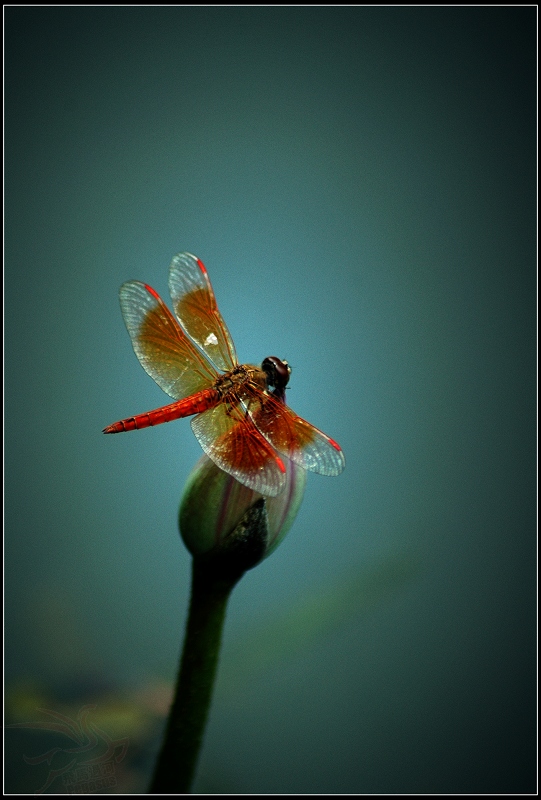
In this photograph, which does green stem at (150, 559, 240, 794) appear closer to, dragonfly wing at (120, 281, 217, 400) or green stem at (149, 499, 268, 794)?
green stem at (149, 499, 268, 794)

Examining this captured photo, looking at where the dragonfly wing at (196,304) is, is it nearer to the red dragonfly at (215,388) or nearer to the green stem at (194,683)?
the red dragonfly at (215,388)

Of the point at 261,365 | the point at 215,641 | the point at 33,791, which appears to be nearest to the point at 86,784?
the point at 33,791

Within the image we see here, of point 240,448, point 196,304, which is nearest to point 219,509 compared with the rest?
point 240,448

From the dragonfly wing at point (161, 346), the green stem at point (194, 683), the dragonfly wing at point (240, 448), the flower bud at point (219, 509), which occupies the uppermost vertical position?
the dragonfly wing at point (161, 346)

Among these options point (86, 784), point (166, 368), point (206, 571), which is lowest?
point (86, 784)

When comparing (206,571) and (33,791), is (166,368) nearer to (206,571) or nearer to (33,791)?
(206,571)

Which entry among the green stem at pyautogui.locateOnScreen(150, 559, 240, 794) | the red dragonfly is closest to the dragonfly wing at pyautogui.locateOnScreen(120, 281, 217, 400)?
the red dragonfly

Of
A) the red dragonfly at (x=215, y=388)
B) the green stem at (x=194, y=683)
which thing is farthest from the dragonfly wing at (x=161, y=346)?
the green stem at (x=194, y=683)
